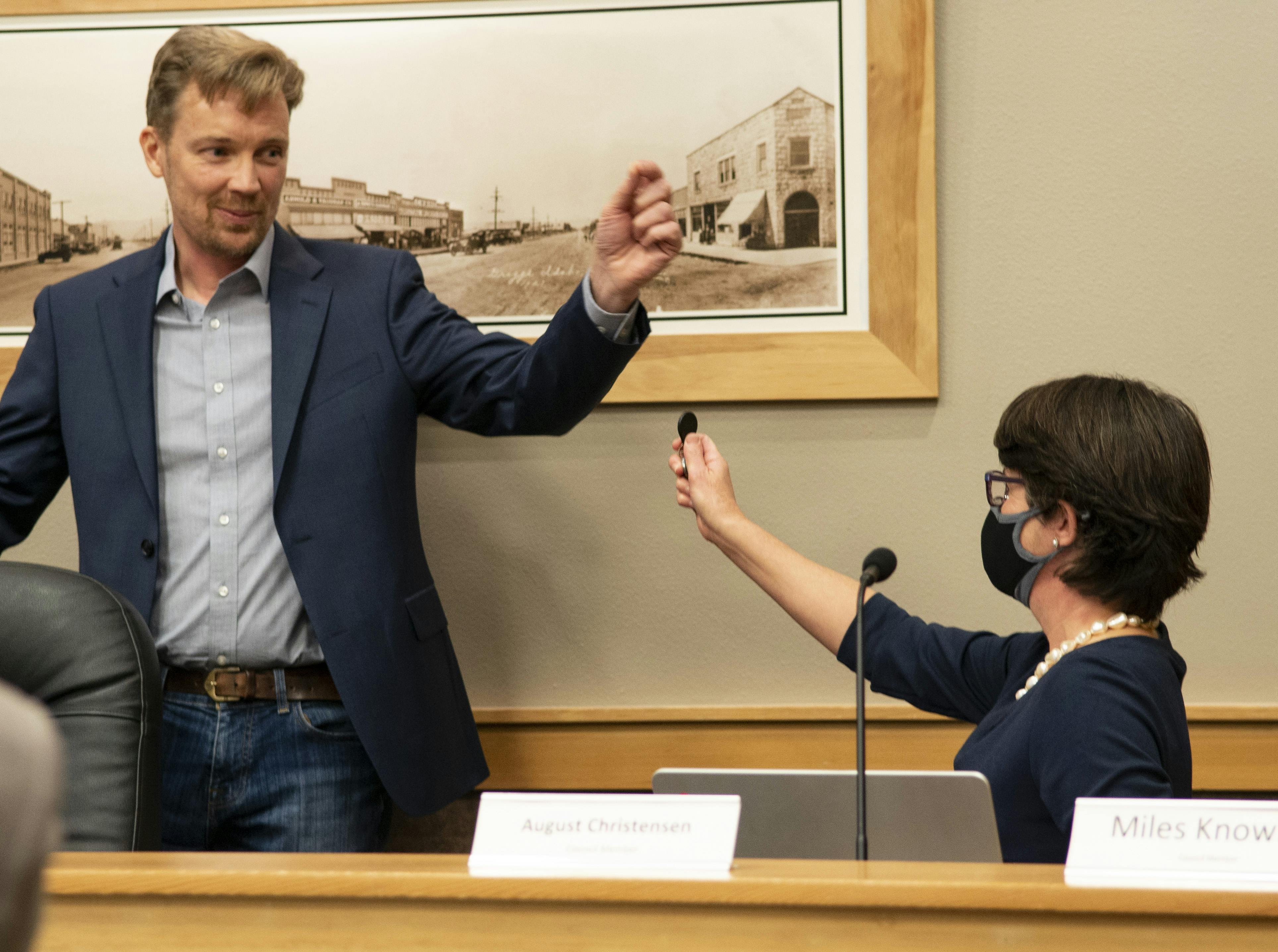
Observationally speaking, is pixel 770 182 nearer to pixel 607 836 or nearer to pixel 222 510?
pixel 222 510

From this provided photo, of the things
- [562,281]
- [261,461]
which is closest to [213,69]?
[261,461]

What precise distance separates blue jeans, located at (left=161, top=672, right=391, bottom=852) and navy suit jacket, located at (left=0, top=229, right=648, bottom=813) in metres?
0.07

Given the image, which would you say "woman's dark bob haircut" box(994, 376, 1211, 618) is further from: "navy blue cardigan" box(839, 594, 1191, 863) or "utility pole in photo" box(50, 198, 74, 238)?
"utility pole in photo" box(50, 198, 74, 238)

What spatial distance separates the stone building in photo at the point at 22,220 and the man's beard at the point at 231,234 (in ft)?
1.96

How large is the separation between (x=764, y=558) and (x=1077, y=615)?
42 centimetres

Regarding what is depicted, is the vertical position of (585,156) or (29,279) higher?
(585,156)

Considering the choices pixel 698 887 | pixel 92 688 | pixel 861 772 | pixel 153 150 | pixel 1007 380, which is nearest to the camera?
pixel 698 887

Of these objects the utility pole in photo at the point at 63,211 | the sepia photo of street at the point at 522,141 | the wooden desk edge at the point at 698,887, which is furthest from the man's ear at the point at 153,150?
the wooden desk edge at the point at 698,887

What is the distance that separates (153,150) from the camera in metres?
1.77

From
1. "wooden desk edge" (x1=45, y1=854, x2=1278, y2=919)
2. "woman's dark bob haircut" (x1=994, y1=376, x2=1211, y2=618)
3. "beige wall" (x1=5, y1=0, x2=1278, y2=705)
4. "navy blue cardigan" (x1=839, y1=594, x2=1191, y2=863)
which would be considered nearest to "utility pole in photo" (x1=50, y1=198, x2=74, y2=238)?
"beige wall" (x1=5, y1=0, x2=1278, y2=705)

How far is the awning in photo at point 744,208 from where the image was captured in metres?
2.05

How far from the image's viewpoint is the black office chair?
121 cm

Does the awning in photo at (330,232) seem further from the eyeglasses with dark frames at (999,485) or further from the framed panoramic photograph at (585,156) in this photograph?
the eyeglasses with dark frames at (999,485)

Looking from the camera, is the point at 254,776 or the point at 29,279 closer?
the point at 254,776
